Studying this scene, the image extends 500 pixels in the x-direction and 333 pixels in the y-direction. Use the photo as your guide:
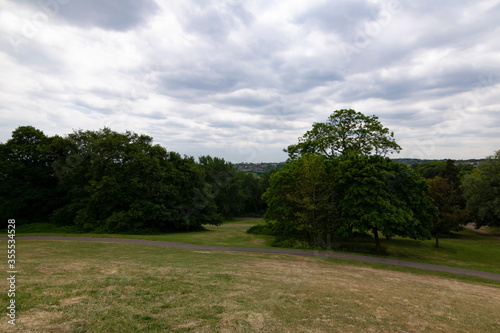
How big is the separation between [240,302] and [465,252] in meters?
27.1

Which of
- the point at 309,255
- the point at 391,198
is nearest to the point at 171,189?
the point at 309,255

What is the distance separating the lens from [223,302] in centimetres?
671

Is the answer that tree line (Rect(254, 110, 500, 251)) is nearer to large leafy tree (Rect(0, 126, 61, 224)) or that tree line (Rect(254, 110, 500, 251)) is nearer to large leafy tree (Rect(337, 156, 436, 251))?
large leafy tree (Rect(337, 156, 436, 251))

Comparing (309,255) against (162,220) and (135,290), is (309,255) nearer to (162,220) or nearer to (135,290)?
(135,290)

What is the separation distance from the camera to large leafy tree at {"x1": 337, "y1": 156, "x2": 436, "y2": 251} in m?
18.9

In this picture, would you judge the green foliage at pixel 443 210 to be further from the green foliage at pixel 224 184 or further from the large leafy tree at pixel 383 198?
the green foliage at pixel 224 184

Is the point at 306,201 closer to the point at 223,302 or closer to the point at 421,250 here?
the point at 421,250

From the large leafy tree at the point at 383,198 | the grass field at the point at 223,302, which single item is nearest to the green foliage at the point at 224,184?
the large leafy tree at the point at 383,198

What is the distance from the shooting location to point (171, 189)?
100ft

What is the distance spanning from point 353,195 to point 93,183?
86.4ft

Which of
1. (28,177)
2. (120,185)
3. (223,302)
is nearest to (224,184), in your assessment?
(120,185)

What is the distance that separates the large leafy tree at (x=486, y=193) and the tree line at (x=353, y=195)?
890 cm

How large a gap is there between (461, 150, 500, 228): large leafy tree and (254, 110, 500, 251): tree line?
29.2 ft

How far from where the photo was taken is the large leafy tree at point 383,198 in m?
18.9
